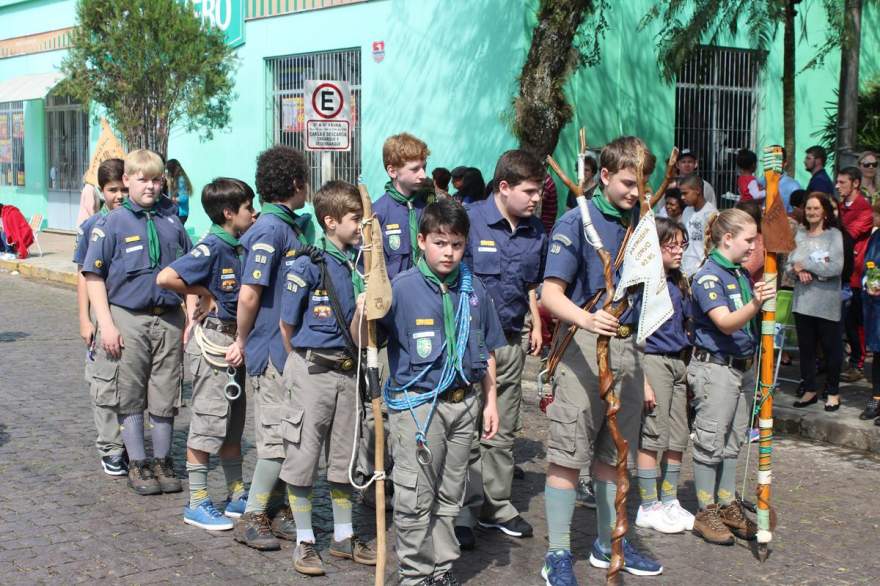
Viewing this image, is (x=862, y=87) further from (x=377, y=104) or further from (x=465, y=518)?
(x=465, y=518)

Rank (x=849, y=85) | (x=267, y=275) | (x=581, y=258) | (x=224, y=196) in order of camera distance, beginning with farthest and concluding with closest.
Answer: (x=849, y=85)
(x=224, y=196)
(x=267, y=275)
(x=581, y=258)

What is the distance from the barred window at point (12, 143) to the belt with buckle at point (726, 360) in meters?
24.2

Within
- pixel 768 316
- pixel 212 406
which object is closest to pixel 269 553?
pixel 212 406

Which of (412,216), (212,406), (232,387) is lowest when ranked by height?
(212,406)

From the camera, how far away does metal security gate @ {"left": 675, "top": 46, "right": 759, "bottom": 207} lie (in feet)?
53.1

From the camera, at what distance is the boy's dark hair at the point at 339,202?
5.50m

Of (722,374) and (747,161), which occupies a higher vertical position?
(747,161)

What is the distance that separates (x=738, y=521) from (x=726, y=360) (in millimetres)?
872

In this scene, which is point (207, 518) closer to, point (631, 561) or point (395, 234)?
point (395, 234)

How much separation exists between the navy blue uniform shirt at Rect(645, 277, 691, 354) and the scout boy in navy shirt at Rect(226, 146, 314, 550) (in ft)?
6.64

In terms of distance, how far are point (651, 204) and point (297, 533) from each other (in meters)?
2.33

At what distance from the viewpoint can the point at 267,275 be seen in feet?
18.6

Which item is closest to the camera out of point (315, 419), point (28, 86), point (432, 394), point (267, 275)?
point (432, 394)

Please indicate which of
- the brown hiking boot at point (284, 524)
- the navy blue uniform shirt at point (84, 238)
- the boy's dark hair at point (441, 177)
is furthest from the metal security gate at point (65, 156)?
the brown hiking boot at point (284, 524)
